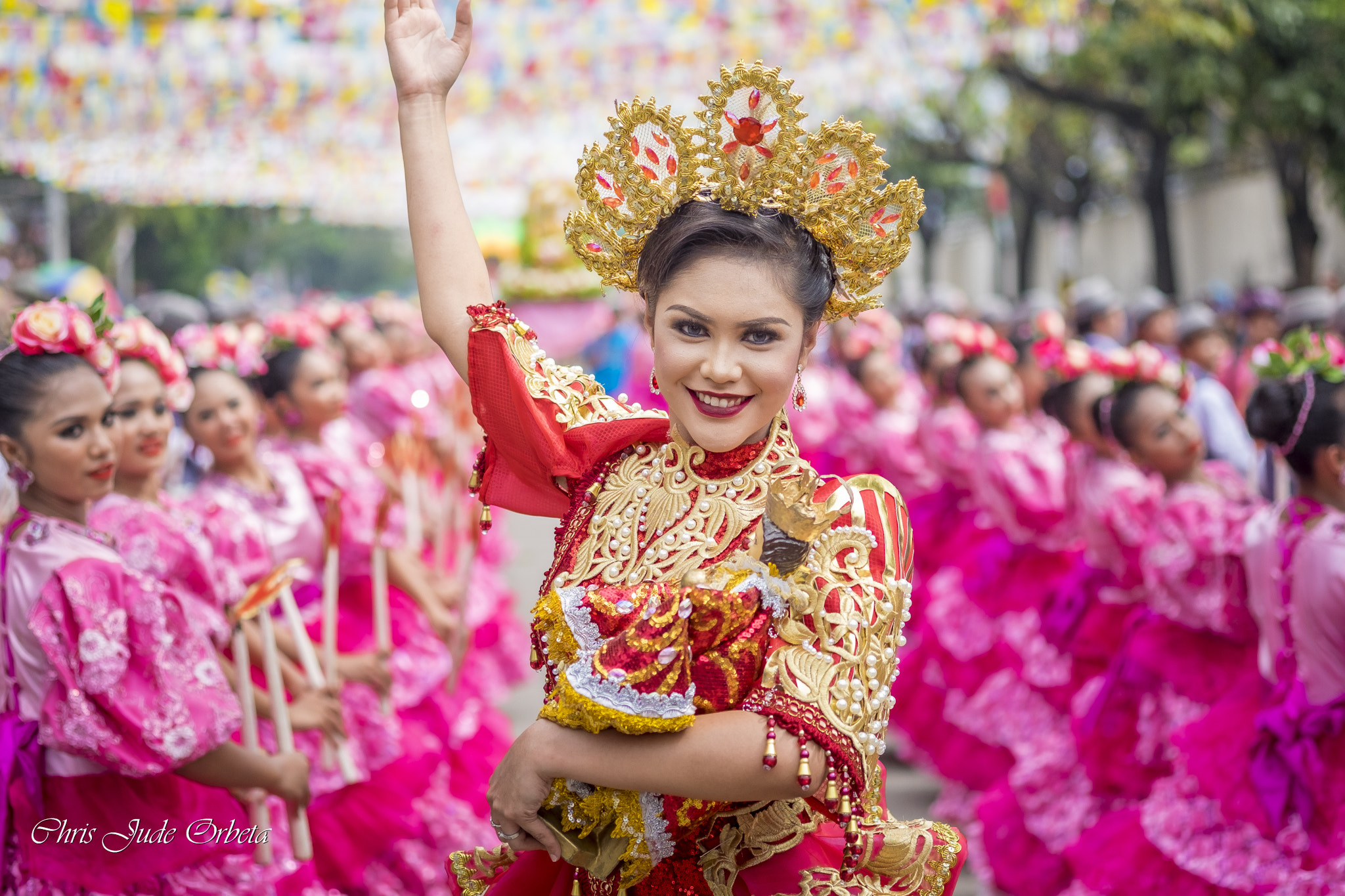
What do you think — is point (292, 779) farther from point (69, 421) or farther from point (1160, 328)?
point (1160, 328)

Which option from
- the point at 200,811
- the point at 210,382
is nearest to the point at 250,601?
the point at 200,811

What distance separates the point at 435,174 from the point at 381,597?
7.71ft

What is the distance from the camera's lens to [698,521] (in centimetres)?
206

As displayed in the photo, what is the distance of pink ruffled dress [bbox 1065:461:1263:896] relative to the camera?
393 cm

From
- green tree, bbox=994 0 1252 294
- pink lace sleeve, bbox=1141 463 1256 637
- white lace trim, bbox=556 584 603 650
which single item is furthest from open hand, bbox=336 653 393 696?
green tree, bbox=994 0 1252 294

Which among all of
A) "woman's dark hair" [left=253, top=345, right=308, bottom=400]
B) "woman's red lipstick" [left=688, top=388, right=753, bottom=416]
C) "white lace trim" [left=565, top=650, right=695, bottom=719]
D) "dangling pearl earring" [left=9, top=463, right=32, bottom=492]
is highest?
"woman's red lipstick" [left=688, top=388, right=753, bottom=416]

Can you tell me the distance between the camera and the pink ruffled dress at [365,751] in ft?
13.7

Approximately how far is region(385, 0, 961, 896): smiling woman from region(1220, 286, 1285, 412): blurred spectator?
18.7 feet

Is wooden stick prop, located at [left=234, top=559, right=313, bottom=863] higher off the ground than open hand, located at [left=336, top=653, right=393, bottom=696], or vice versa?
wooden stick prop, located at [left=234, top=559, right=313, bottom=863]

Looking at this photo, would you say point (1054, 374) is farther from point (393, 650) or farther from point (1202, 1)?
point (1202, 1)

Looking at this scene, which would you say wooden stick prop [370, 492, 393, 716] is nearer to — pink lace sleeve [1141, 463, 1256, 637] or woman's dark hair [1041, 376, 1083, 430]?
pink lace sleeve [1141, 463, 1256, 637]

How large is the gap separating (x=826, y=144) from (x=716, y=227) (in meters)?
0.21

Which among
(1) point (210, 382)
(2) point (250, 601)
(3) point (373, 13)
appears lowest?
(2) point (250, 601)

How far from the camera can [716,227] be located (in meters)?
1.98
